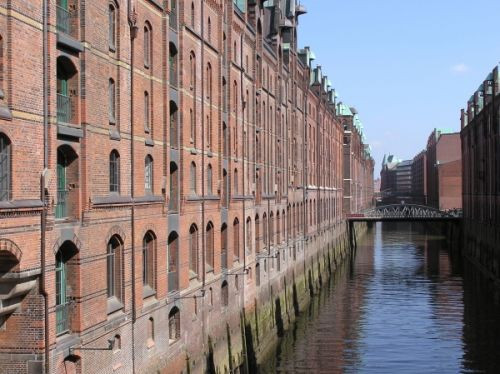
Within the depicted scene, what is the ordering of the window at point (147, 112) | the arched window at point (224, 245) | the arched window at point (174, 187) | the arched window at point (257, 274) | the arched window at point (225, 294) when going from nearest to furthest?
the window at point (147, 112) < the arched window at point (174, 187) < the arched window at point (225, 294) < the arched window at point (224, 245) < the arched window at point (257, 274)

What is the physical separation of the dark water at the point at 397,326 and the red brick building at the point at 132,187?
302 centimetres

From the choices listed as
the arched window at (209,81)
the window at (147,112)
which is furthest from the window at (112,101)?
the arched window at (209,81)

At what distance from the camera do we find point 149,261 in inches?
822

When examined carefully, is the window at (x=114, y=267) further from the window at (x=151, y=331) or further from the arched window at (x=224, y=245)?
the arched window at (x=224, y=245)

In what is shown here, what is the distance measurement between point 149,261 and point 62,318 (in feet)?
17.2

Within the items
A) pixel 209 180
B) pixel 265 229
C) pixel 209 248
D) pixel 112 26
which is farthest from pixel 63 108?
pixel 265 229

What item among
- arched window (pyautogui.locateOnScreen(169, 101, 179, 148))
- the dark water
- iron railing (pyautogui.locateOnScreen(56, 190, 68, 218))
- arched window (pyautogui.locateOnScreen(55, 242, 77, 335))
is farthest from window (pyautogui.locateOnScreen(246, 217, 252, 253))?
iron railing (pyautogui.locateOnScreen(56, 190, 68, 218))

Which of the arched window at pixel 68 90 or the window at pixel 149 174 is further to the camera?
the window at pixel 149 174

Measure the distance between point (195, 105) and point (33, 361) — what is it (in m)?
12.5

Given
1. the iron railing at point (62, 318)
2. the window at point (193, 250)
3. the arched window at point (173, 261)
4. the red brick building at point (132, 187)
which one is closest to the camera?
the red brick building at point (132, 187)

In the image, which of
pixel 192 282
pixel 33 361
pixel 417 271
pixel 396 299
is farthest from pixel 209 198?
pixel 417 271

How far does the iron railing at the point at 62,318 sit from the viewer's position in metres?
15.6

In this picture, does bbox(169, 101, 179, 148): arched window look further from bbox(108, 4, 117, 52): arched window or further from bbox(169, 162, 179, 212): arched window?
bbox(108, 4, 117, 52): arched window

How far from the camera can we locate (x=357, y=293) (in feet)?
177
